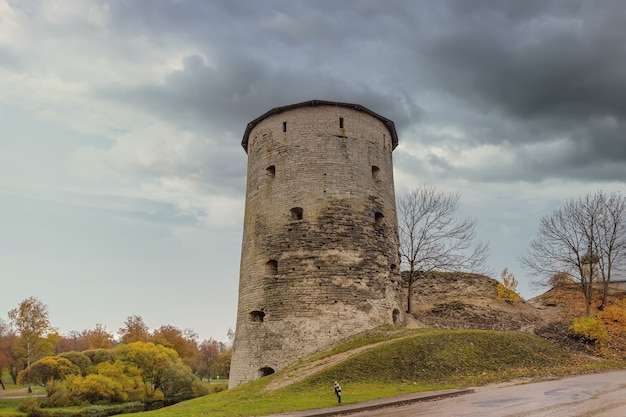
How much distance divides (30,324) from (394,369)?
3572cm

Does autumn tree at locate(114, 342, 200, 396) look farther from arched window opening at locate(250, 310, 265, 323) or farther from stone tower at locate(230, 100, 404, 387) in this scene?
arched window opening at locate(250, 310, 265, 323)

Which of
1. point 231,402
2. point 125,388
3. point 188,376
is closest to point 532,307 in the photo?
point 231,402

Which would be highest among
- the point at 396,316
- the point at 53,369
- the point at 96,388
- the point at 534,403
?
the point at 396,316

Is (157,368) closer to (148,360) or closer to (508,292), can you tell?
(148,360)

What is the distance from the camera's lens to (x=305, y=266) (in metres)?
19.3

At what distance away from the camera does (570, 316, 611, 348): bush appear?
71.5 ft

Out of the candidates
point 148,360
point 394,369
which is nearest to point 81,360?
point 148,360

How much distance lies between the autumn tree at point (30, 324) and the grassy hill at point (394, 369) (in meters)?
29.8

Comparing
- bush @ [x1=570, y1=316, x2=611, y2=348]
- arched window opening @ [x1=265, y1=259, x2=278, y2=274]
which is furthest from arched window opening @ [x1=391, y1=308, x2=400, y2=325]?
bush @ [x1=570, y1=316, x2=611, y2=348]

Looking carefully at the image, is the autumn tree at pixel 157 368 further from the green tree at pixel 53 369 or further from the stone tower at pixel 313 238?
the stone tower at pixel 313 238

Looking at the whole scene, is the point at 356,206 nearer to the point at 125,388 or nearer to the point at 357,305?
the point at 357,305

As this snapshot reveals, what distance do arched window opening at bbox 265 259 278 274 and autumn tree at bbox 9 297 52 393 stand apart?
28964 mm

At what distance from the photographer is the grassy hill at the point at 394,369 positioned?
42.1ft

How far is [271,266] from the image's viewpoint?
795 inches
